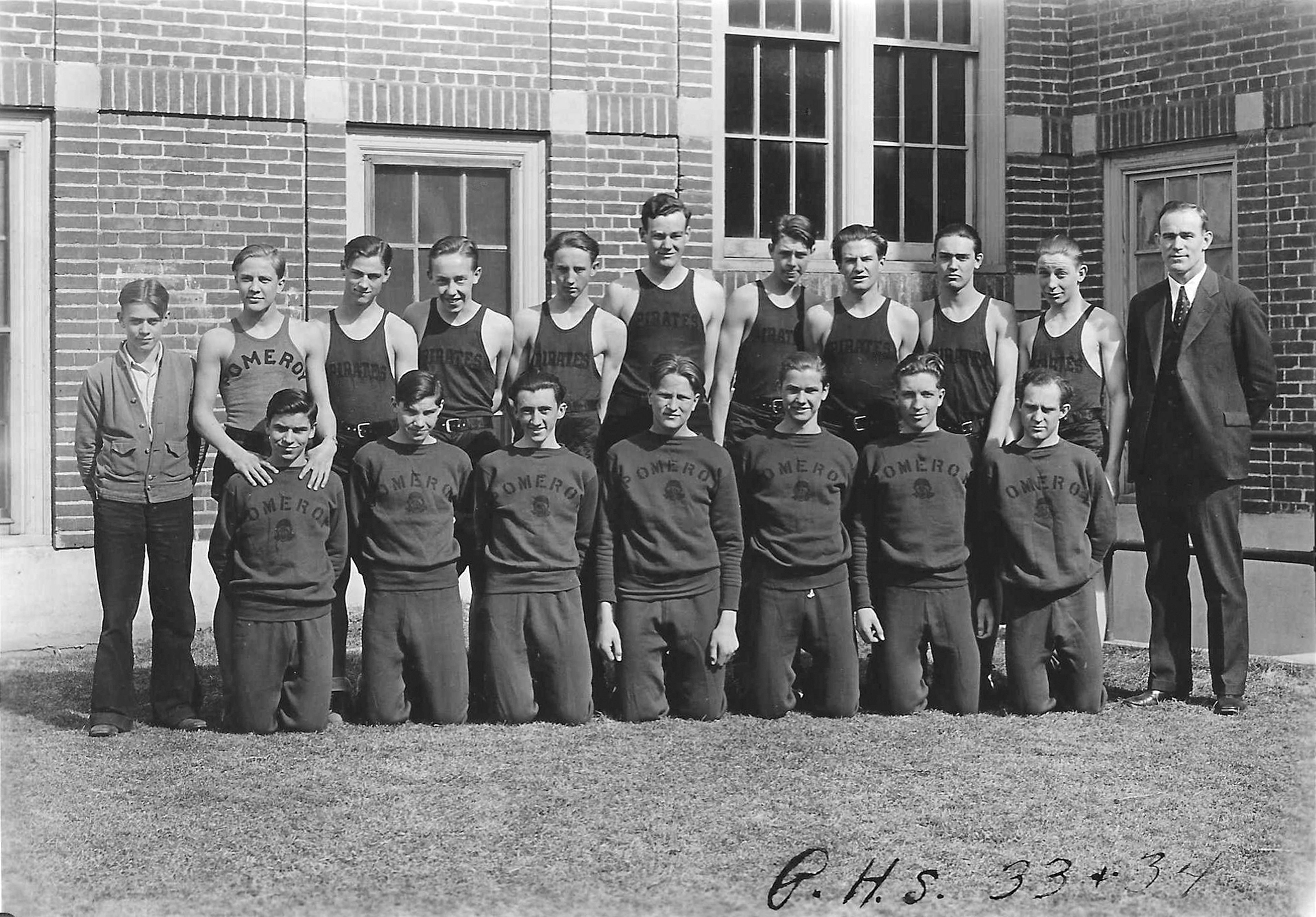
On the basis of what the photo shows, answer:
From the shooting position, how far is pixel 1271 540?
30.2ft

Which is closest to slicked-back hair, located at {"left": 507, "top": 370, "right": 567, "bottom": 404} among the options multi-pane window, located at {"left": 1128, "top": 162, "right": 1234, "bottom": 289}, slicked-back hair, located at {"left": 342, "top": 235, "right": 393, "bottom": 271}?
slicked-back hair, located at {"left": 342, "top": 235, "right": 393, "bottom": 271}

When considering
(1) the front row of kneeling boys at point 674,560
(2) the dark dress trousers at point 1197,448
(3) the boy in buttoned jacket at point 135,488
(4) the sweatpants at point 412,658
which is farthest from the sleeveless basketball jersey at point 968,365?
(3) the boy in buttoned jacket at point 135,488

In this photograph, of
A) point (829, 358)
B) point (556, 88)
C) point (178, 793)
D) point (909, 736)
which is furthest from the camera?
point (556, 88)

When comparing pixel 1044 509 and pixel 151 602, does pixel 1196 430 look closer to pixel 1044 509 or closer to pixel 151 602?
pixel 1044 509

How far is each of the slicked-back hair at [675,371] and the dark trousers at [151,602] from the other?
180 cm

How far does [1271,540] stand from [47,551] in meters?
7.06

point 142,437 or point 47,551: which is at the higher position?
point 142,437

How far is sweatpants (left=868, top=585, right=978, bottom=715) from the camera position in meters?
5.96

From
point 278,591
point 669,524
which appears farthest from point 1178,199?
point 278,591

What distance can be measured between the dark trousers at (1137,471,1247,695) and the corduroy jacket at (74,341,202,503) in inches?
149

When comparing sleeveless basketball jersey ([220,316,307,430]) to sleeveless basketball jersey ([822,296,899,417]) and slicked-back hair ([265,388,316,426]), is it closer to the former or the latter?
slicked-back hair ([265,388,316,426])

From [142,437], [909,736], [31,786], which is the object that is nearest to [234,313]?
[142,437]

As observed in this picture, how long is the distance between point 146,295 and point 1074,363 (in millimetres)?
3632

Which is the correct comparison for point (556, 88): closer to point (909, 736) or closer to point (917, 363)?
point (917, 363)
